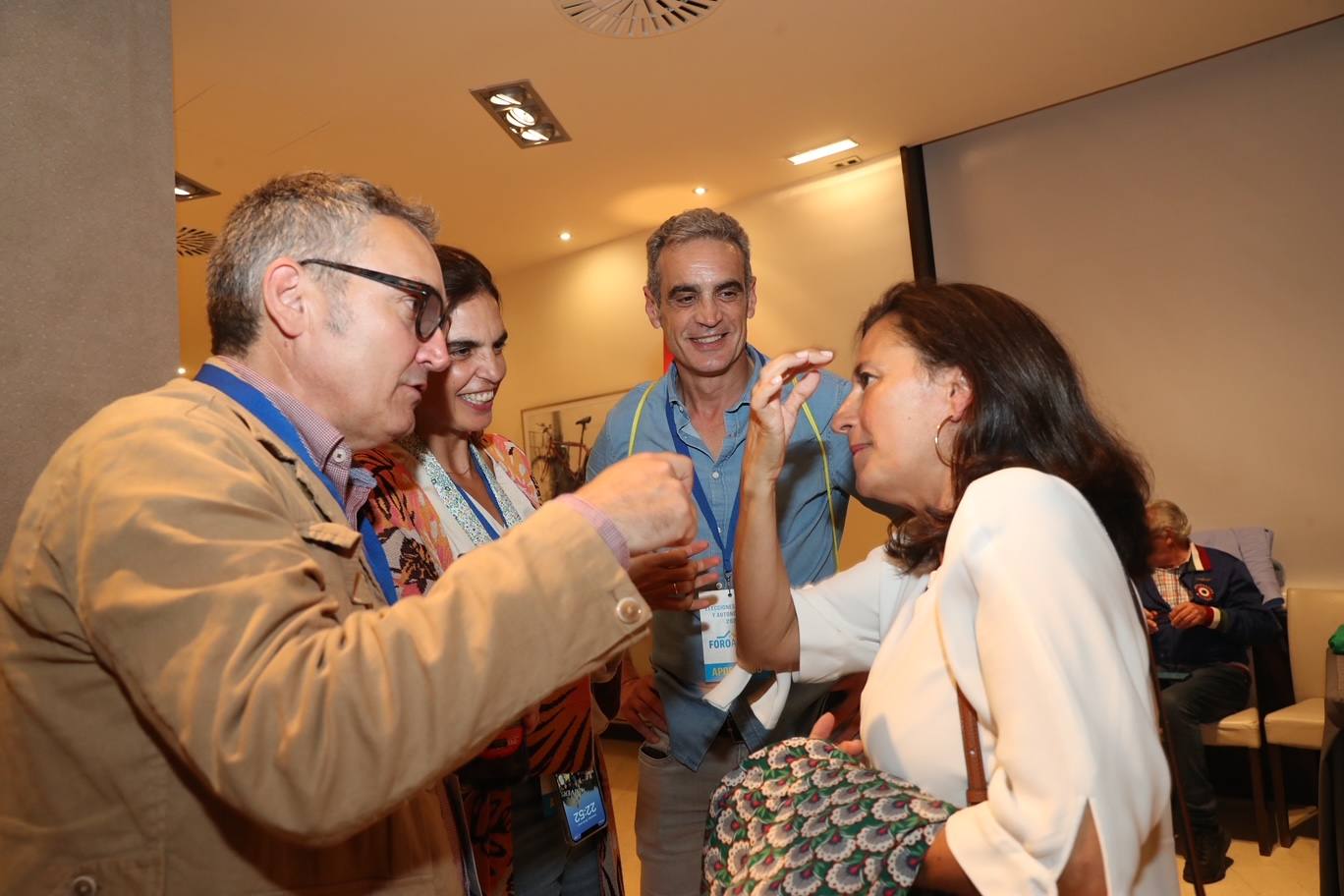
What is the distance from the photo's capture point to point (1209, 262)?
5.27 metres

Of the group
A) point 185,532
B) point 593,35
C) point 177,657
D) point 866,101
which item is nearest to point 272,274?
point 185,532

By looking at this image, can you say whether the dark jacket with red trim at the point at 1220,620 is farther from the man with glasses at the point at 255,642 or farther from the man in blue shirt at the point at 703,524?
the man with glasses at the point at 255,642

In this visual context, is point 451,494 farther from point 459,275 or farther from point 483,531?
point 459,275

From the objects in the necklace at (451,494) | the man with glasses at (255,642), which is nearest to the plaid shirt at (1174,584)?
the necklace at (451,494)

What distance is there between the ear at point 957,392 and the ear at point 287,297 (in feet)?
3.67

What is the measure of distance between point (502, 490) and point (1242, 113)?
5.19 metres

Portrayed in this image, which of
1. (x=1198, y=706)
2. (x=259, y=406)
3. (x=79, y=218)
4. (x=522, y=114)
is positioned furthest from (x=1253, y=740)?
(x=79, y=218)

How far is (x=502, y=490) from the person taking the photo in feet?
7.72

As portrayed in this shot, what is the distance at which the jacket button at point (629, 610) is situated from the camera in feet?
3.28

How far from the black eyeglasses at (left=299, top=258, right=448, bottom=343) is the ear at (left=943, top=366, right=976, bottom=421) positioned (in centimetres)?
93

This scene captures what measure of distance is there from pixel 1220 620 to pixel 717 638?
377cm

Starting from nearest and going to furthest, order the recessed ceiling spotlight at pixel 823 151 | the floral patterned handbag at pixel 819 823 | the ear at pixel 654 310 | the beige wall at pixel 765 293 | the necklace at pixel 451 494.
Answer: the floral patterned handbag at pixel 819 823 < the necklace at pixel 451 494 < the ear at pixel 654 310 < the recessed ceiling spotlight at pixel 823 151 < the beige wall at pixel 765 293

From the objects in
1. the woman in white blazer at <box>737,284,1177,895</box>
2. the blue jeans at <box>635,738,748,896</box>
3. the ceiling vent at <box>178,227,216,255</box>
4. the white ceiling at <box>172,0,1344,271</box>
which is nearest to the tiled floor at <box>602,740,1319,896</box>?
the blue jeans at <box>635,738,748,896</box>

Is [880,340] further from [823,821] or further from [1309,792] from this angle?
[1309,792]
